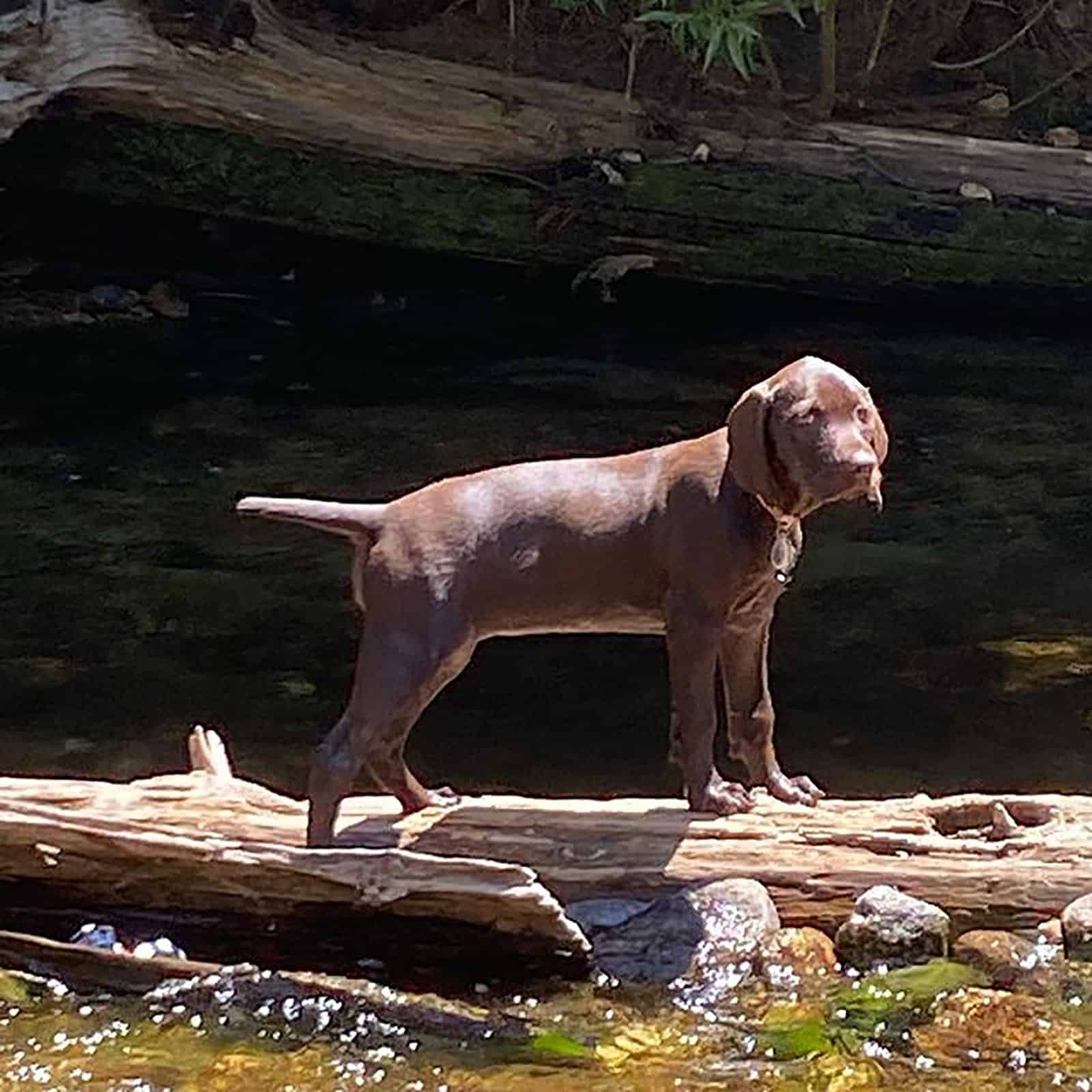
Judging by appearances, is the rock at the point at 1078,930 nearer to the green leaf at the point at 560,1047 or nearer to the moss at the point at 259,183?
the green leaf at the point at 560,1047

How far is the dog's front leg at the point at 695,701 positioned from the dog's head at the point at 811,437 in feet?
1.05

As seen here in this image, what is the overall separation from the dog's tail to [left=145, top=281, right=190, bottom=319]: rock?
8.15 m

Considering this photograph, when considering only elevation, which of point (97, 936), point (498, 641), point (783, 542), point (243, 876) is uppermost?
point (783, 542)

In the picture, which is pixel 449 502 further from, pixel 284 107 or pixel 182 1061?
pixel 284 107

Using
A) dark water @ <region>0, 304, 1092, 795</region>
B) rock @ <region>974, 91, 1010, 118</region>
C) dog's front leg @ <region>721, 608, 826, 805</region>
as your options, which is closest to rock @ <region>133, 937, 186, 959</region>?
dog's front leg @ <region>721, 608, 826, 805</region>

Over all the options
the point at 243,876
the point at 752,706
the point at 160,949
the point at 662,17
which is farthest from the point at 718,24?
the point at 160,949

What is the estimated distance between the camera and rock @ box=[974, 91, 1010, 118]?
12.1m

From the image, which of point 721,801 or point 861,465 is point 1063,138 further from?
point 861,465

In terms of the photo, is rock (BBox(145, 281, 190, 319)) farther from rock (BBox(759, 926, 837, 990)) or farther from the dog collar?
rock (BBox(759, 926, 837, 990))

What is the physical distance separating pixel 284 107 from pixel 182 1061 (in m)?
7.35

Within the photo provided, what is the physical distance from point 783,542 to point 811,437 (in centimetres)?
33

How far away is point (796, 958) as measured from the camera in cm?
458

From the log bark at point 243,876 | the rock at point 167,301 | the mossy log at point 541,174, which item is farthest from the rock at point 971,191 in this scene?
the log bark at point 243,876

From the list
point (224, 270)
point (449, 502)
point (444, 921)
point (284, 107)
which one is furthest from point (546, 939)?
point (224, 270)
